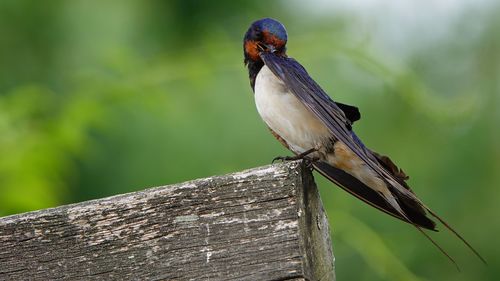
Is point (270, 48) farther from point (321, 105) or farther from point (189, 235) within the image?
point (189, 235)

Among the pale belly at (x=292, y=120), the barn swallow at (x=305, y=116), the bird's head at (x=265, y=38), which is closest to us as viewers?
the barn swallow at (x=305, y=116)

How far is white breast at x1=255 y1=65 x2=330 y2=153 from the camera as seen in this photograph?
122 inches

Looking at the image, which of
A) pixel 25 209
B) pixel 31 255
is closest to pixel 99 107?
pixel 25 209

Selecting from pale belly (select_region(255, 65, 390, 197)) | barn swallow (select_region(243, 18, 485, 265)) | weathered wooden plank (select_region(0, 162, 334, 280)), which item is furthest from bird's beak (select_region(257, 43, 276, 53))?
weathered wooden plank (select_region(0, 162, 334, 280))

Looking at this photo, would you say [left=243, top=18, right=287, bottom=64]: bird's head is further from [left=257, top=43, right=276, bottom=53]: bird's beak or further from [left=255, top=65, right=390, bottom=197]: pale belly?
[left=255, top=65, right=390, bottom=197]: pale belly

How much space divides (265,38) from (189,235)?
1517 millimetres

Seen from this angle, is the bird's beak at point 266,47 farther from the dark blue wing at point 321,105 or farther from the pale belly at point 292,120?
the pale belly at point 292,120

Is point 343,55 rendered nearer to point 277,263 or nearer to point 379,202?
point 379,202

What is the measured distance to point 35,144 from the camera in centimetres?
326

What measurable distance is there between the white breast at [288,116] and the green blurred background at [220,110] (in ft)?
1.13

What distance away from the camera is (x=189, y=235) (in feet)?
6.02

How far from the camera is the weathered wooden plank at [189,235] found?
5.84 feet

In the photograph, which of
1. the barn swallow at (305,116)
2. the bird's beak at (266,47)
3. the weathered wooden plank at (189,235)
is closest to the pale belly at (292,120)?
the barn swallow at (305,116)

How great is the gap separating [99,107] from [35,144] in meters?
0.28
